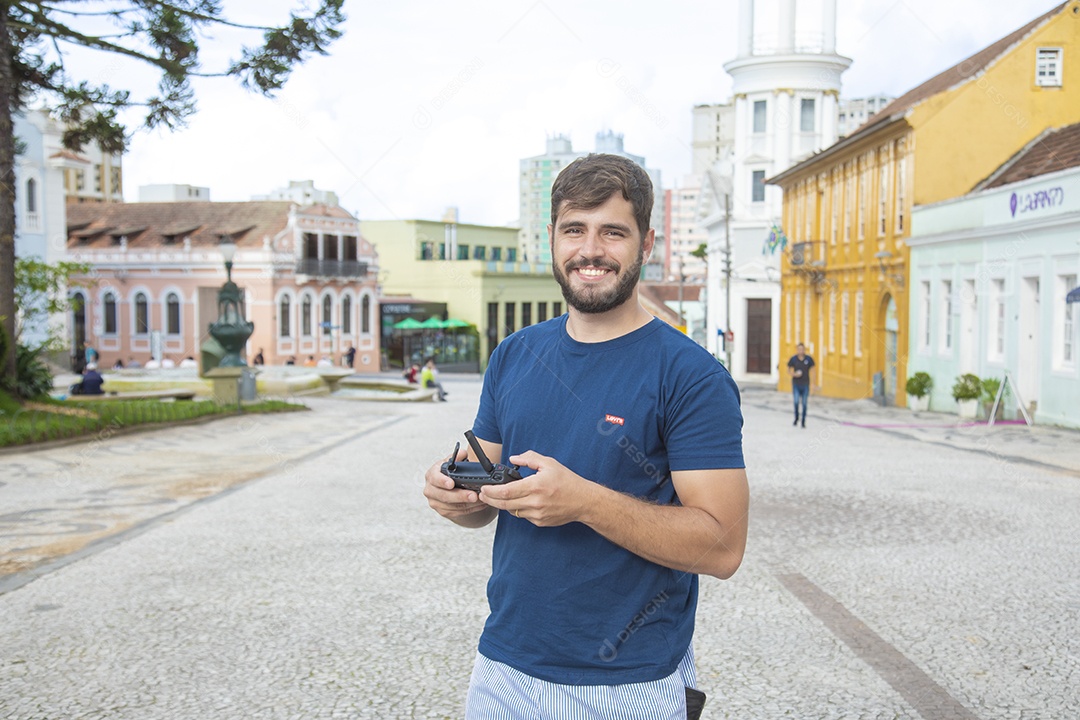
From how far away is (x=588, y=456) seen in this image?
254 centimetres

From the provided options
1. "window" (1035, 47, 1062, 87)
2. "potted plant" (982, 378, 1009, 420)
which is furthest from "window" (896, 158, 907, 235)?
"potted plant" (982, 378, 1009, 420)

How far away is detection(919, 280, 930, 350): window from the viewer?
27703mm

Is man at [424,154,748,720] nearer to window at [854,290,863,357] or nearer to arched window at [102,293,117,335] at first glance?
window at [854,290,863,357]

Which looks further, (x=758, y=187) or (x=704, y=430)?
(x=758, y=187)

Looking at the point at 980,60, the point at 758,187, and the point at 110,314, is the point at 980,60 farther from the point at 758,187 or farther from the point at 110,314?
the point at 110,314

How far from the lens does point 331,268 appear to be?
57.0 m

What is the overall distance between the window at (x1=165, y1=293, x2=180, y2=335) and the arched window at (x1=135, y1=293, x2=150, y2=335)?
3.27ft

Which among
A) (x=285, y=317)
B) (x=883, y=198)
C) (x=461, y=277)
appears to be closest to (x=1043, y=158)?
(x=883, y=198)

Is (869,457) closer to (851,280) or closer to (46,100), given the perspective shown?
(46,100)

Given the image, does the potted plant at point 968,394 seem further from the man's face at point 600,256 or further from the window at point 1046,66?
the man's face at point 600,256

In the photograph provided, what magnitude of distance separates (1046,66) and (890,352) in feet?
26.6

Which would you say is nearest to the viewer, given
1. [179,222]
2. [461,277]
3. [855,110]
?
[179,222]

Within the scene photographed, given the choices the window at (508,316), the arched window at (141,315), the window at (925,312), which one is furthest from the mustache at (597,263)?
the window at (508,316)

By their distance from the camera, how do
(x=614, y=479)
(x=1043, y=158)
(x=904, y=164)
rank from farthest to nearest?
(x=904, y=164)
(x=1043, y=158)
(x=614, y=479)
